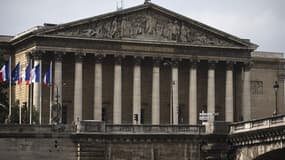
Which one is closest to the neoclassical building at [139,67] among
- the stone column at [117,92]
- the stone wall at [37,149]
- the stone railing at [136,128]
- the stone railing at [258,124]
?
the stone column at [117,92]

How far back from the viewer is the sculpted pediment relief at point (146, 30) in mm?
112438

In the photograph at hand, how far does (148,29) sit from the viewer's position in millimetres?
116188

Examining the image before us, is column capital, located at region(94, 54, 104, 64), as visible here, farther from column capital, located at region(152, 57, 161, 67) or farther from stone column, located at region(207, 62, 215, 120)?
stone column, located at region(207, 62, 215, 120)

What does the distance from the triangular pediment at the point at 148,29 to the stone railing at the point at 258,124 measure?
133ft

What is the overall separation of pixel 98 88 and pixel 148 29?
983 centimetres

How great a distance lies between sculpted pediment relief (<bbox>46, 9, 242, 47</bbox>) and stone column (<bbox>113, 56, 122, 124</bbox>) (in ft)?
10.9

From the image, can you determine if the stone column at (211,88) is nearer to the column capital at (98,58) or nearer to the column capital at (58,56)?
the column capital at (98,58)

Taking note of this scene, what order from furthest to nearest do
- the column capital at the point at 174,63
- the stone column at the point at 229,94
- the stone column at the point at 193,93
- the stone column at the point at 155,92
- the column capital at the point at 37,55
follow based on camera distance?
the stone column at the point at 229,94, the stone column at the point at 193,93, the column capital at the point at 174,63, the stone column at the point at 155,92, the column capital at the point at 37,55

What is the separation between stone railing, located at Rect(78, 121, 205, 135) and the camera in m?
74.9

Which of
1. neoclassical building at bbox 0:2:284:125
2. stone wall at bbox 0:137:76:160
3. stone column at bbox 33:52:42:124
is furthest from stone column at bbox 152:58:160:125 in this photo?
stone wall at bbox 0:137:76:160

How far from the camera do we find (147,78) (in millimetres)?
117250

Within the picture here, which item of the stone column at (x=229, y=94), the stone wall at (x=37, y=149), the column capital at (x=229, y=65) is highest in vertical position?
the column capital at (x=229, y=65)

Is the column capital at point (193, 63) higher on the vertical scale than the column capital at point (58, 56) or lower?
lower

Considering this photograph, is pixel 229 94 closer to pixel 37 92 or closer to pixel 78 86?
pixel 78 86
